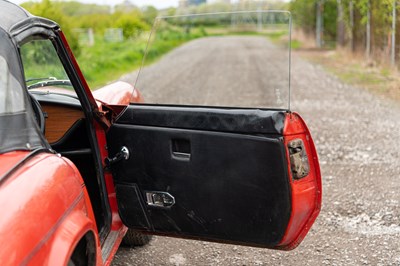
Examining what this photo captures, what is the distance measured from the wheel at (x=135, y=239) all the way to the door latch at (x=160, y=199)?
120 centimetres

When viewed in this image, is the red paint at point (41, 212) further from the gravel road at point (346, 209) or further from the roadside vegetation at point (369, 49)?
the roadside vegetation at point (369, 49)

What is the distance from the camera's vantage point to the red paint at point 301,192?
3.05 meters

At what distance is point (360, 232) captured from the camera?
16.3 ft

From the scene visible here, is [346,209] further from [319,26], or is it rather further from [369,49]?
[319,26]

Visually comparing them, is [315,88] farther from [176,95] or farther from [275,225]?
[275,225]

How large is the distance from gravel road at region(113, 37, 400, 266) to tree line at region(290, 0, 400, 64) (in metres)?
4.82

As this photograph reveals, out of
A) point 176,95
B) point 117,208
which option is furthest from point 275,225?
point 176,95

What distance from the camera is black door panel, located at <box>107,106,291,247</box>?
121 inches

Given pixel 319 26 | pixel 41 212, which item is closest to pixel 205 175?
pixel 41 212

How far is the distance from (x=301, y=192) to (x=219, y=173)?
0.45 m

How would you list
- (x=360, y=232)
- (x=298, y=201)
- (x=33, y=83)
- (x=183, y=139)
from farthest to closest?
(x=360, y=232)
(x=33, y=83)
(x=183, y=139)
(x=298, y=201)

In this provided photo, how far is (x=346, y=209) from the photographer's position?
552 cm

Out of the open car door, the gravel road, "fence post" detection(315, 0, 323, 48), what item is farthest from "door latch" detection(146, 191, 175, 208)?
"fence post" detection(315, 0, 323, 48)

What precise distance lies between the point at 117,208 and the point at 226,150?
2.98ft
